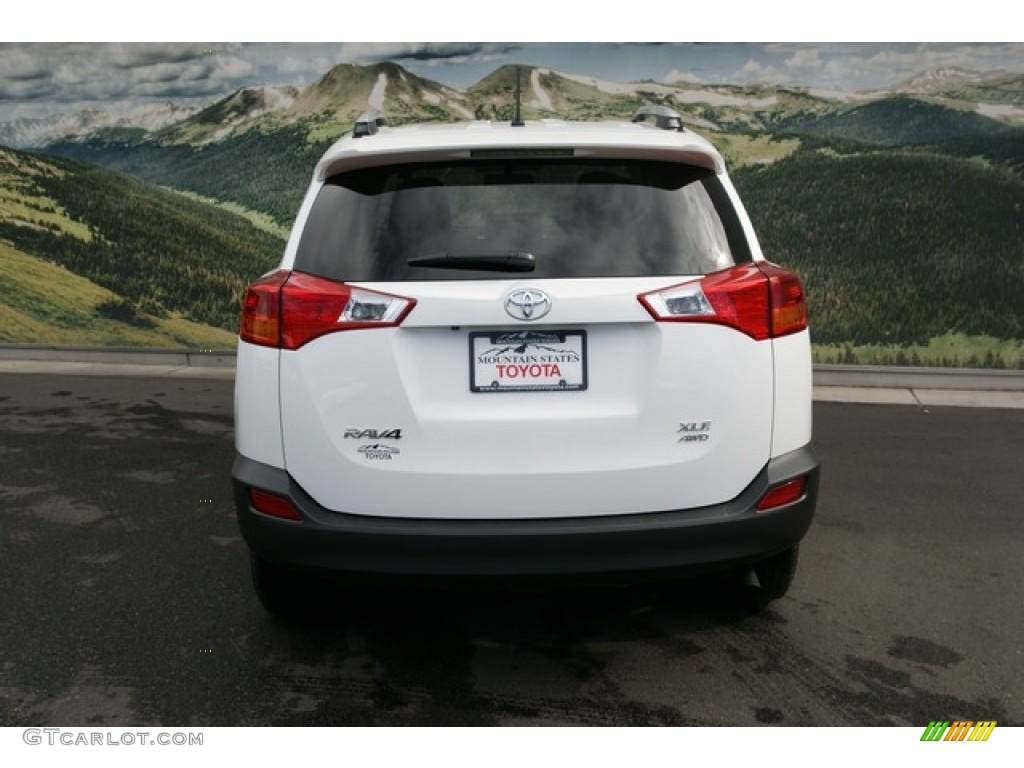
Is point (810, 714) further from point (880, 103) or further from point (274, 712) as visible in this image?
point (880, 103)

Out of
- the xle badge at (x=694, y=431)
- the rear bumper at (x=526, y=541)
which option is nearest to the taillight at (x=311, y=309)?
the rear bumper at (x=526, y=541)

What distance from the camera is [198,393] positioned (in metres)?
8.44

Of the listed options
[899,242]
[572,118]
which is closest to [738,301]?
[899,242]

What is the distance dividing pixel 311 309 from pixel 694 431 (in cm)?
114

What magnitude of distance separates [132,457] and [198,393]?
2396mm

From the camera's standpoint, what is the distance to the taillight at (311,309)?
9.07 ft

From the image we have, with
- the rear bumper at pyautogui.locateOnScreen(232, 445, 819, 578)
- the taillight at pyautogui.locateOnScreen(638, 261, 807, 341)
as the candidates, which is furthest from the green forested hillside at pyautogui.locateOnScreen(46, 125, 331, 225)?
the taillight at pyautogui.locateOnScreen(638, 261, 807, 341)

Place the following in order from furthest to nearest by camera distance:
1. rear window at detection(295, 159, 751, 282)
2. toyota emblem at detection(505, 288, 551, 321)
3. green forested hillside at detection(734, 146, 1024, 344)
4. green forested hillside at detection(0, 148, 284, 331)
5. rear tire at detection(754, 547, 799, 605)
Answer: green forested hillside at detection(0, 148, 284, 331), green forested hillside at detection(734, 146, 1024, 344), rear tire at detection(754, 547, 799, 605), rear window at detection(295, 159, 751, 282), toyota emblem at detection(505, 288, 551, 321)

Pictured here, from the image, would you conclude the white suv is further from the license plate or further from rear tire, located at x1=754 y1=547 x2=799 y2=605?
rear tire, located at x1=754 y1=547 x2=799 y2=605

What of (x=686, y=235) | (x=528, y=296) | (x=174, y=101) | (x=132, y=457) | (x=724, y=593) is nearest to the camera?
(x=528, y=296)

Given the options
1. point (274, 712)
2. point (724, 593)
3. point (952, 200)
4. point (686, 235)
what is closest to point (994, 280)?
point (952, 200)

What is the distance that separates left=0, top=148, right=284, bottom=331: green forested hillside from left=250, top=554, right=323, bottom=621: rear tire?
707 centimetres

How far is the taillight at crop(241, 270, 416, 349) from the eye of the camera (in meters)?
2.76
